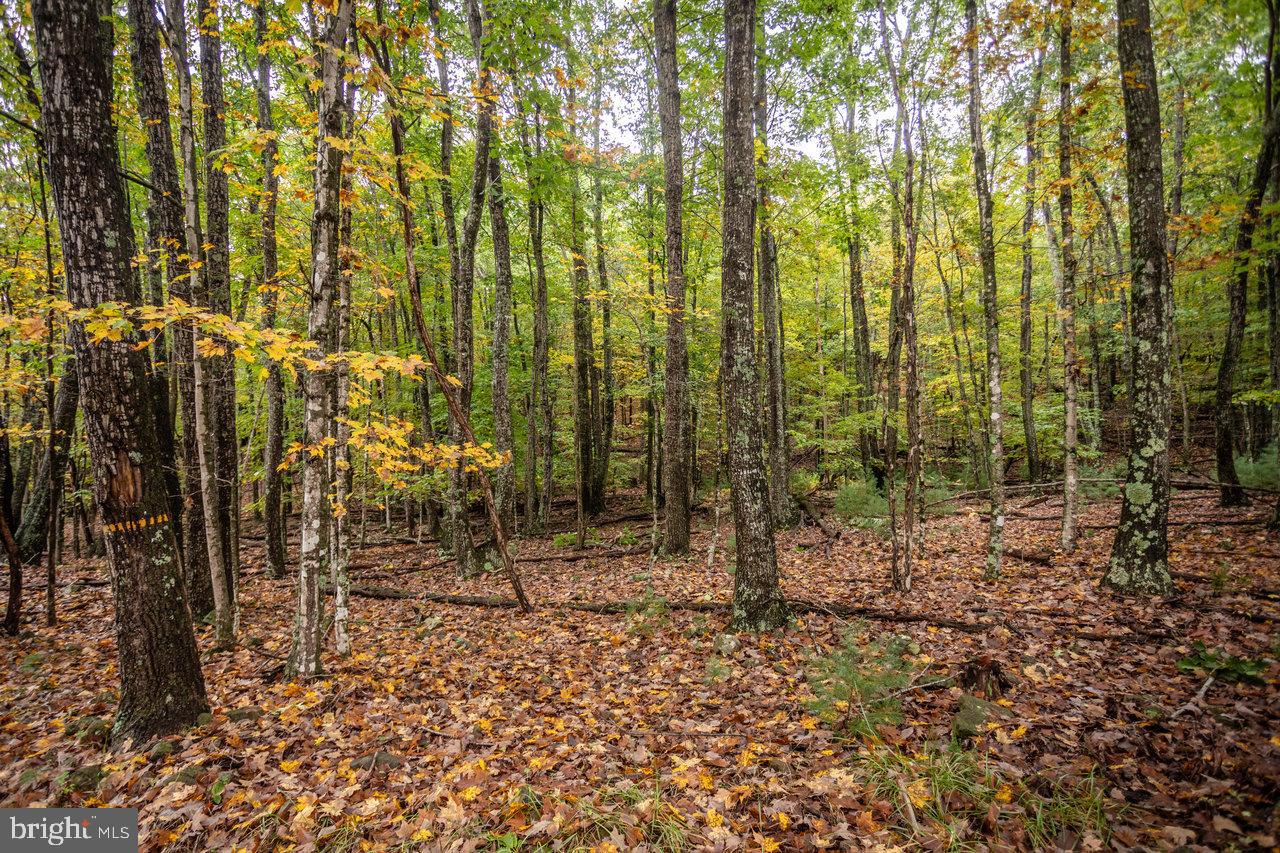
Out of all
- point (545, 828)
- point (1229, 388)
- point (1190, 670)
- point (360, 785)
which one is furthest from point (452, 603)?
point (1229, 388)

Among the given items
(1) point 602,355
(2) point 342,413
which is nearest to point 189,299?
(2) point 342,413

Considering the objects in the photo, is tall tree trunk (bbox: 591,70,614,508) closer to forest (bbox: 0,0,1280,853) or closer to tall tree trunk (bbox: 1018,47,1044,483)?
forest (bbox: 0,0,1280,853)

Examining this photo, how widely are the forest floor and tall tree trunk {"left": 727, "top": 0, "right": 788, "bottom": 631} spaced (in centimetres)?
70

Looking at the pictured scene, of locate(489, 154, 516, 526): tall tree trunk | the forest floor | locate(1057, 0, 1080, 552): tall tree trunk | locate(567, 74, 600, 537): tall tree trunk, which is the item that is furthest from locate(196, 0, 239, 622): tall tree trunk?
locate(1057, 0, 1080, 552): tall tree trunk

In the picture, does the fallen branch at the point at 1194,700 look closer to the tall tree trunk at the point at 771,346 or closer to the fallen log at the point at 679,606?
the fallen log at the point at 679,606

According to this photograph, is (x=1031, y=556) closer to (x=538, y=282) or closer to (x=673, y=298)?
(x=673, y=298)

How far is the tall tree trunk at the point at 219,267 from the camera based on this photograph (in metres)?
8.07

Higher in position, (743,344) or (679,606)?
(743,344)

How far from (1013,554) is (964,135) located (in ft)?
32.6

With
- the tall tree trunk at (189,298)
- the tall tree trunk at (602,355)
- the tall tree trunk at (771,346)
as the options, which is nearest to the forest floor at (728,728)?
the tall tree trunk at (189,298)

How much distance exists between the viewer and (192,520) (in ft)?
26.2

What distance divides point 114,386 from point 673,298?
8.62 m

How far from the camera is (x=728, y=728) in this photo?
192 inches

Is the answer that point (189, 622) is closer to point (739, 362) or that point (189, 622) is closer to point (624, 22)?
point (739, 362)
